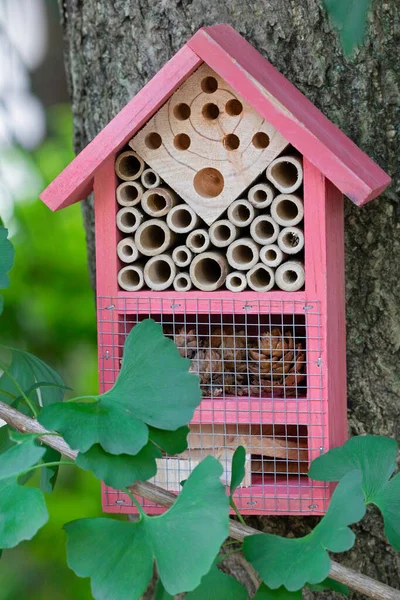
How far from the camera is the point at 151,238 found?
3.84 ft

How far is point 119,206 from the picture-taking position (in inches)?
45.6

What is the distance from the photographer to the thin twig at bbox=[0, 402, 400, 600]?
95 cm

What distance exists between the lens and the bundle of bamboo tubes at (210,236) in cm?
109

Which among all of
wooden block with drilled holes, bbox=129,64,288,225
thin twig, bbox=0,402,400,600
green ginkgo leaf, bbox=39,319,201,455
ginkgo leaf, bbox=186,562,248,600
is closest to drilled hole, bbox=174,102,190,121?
wooden block with drilled holes, bbox=129,64,288,225

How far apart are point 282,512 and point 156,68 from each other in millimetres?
707

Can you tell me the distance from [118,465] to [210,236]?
36cm

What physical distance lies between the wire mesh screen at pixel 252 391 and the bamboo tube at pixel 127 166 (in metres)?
0.17

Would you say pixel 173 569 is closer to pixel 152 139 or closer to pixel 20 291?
pixel 152 139

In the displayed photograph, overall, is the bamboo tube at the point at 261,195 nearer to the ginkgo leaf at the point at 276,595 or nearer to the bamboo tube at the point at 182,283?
the bamboo tube at the point at 182,283

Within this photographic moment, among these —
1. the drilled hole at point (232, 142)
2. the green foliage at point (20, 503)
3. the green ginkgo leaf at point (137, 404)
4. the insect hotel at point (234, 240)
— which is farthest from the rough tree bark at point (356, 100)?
the green foliage at point (20, 503)

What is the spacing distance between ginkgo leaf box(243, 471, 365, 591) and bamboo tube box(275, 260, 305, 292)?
27cm

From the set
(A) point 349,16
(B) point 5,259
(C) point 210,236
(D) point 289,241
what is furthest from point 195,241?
(A) point 349,16

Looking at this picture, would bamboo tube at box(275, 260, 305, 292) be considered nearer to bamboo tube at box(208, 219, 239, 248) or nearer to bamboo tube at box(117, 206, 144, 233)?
bamboo tube at box(208, 219, 239, 248)

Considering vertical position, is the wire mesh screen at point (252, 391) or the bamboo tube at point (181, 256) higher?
the bamboo tube at point (181, 256)
